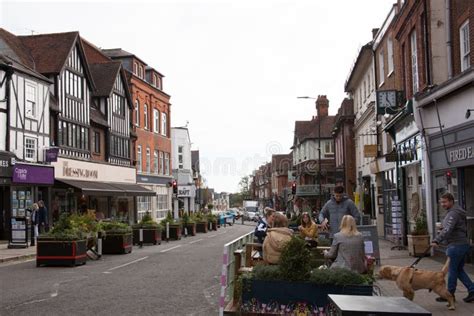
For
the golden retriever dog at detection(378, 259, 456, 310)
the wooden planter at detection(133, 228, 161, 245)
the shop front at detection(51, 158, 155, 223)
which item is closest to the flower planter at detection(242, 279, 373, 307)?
the golden retriever dog at detection(378, 259, 456, 310)

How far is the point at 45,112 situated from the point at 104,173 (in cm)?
933

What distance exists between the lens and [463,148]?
14.1m

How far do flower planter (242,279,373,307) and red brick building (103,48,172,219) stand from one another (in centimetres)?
4023

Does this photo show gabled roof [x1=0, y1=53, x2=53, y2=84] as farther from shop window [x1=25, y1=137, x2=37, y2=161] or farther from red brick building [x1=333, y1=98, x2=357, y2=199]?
red brick building [x1=333, y1=98, x2=357, y2=199]

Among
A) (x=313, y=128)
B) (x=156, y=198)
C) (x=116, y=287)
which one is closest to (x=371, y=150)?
(x=116, y=287)

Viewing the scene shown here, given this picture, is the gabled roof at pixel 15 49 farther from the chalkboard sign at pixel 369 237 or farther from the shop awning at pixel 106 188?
the chalkboard sign at pixel 369 237

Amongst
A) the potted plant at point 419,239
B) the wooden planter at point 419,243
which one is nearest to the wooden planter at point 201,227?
the potted plant at point 419,239

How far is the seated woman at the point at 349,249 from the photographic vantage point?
27.5 ft

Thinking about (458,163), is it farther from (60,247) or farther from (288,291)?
(60,247)

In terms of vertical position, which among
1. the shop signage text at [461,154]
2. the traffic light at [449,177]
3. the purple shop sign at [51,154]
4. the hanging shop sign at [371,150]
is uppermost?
the purple shop sign at [51,154]

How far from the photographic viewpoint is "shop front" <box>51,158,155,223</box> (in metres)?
32.1

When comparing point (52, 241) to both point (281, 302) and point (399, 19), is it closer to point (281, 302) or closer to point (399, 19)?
point (281, 302)

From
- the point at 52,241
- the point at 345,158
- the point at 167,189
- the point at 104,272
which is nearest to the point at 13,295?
the point at 104,272

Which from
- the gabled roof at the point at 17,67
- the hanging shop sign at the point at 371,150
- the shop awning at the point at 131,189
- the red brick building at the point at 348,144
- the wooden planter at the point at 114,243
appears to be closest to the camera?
the wooden planter at the point at 114,243
